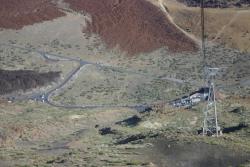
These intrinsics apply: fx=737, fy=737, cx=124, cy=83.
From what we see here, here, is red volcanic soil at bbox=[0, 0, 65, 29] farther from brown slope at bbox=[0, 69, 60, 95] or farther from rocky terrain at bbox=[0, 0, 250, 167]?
Answer: brown slope at bbox=[0, 69, 60, 95]

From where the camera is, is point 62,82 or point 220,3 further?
point 220,3

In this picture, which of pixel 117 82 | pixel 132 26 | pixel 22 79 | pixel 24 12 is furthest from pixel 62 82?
pixel 24 12

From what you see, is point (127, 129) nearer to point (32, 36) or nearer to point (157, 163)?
point (157, 163)

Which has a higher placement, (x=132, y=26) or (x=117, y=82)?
(x=132, y=26)

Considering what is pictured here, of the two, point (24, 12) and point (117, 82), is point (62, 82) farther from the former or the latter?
point (24, 12)

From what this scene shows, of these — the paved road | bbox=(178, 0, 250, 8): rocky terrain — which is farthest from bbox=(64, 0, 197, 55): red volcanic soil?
the paved road
